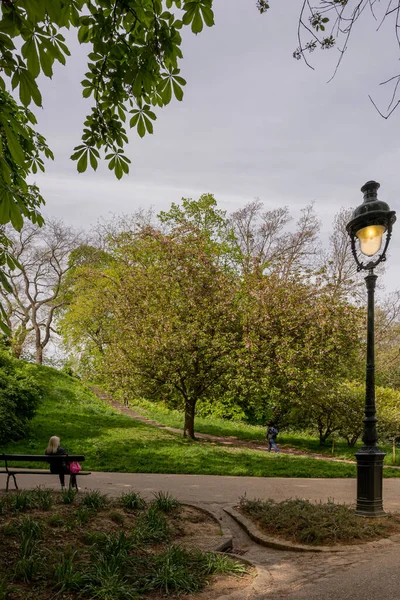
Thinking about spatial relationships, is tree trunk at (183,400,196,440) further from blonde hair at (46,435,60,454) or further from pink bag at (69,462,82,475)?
pink bag at (69,462,82,475)

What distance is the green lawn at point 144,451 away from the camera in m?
11.1

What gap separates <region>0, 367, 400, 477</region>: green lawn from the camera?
1108 cm

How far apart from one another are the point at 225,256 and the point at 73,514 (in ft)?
58.4

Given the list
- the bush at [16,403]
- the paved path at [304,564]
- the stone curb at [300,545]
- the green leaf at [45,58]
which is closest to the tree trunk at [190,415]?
the bush at [16,403]

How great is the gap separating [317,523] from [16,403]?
1113 cm

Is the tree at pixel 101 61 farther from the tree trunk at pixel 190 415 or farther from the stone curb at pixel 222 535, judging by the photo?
the tree trunk at pixel 190 415

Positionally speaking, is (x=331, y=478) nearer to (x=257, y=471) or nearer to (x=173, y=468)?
(x=257, y=471)

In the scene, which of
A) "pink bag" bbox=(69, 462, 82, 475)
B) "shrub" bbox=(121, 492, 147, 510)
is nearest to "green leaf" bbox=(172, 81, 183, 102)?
"shrub" bbox=(121, 492, 147, 510)

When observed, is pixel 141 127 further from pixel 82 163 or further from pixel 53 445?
pixel 53 445

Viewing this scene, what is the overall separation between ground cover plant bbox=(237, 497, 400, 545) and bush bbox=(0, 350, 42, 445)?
9.14m

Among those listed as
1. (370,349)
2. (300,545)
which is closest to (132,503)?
(300,545)

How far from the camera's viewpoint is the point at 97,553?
4395 millimetres

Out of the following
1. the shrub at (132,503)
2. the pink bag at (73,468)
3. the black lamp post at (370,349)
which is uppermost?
the black lamp post at (370,349)

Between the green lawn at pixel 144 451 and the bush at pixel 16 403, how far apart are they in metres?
0.40
